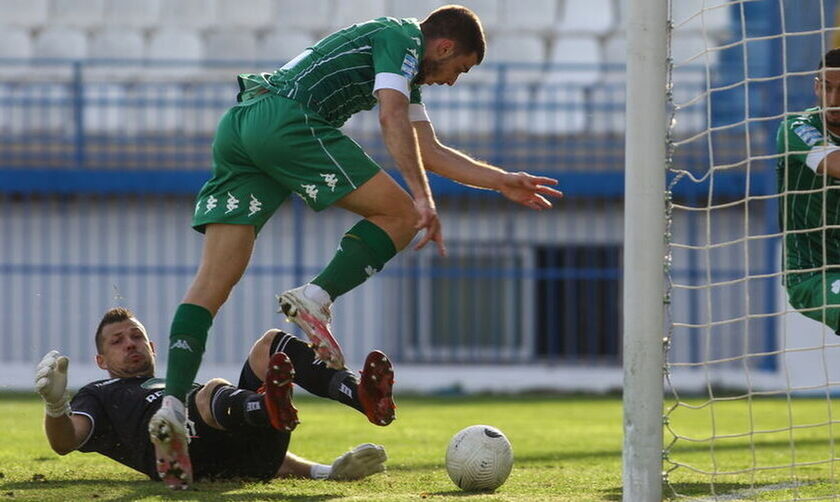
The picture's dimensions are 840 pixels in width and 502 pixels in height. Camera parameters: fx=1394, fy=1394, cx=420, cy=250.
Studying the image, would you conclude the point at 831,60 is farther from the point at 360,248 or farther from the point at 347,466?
the point at 347,466

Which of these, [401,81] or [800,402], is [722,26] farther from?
[401,81]

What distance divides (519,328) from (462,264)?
1058 millimetres

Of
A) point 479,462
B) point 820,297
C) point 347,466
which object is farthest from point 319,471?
point 820,297

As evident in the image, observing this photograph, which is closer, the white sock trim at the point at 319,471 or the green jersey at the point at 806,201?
the white sock trim at the point at 319,471

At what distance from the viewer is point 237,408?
5.19 meters

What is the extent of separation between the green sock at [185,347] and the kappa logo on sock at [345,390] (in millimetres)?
537

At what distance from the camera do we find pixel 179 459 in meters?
4.93

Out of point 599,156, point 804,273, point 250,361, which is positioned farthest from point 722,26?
point 250,361

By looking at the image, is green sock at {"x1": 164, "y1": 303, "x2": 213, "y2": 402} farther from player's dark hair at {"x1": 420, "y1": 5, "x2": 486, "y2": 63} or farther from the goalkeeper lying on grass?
player's dark hair at {"x1": 420, "y1": 5, "x2": 486, "y2": 63}

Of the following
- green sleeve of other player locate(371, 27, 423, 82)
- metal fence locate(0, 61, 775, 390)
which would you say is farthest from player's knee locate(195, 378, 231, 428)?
metal fence locate(0, 61, 775, 390)

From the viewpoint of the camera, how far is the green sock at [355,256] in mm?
5227

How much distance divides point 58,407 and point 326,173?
132 centimetres

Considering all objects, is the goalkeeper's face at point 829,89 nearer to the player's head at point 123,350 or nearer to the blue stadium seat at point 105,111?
the player's head at point 123,350

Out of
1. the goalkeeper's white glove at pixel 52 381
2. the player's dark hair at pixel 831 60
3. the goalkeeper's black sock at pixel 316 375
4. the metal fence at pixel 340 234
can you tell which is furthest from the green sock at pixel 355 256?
the metal fence at pixel 340 234
